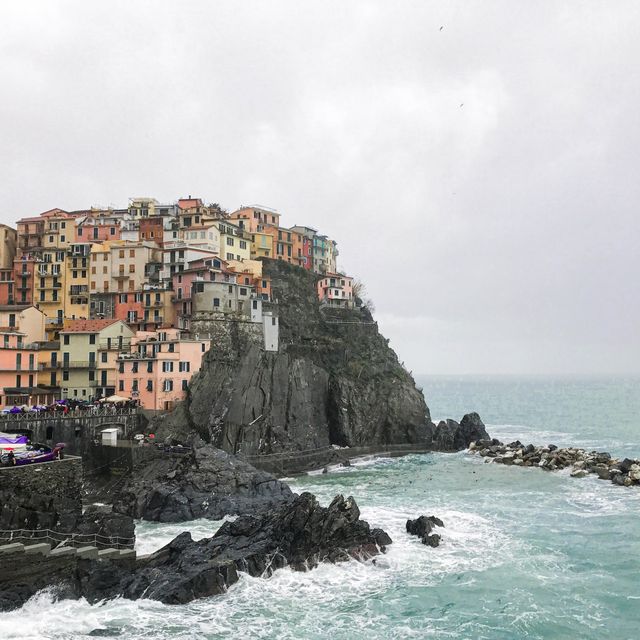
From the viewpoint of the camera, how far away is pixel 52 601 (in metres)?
33.6

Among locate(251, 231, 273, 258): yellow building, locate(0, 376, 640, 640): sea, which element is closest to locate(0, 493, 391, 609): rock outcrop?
locate(0, 376, 640, 640): sea

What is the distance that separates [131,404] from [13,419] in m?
13.7

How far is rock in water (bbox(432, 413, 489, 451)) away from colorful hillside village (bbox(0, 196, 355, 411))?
2870 centimetres

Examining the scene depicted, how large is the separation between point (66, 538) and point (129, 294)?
169 feet

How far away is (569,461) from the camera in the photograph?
79.2 metres

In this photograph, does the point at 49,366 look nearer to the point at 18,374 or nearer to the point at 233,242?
the point at 18,374

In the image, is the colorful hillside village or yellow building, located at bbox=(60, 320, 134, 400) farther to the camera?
yellow building, located at bbox=(60, 320, 134, 400)

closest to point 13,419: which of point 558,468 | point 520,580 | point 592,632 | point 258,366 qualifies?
point 258,366

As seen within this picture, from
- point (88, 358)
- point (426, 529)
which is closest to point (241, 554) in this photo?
point (426, 529)

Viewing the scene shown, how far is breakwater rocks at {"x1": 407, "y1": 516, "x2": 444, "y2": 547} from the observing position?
44469mm

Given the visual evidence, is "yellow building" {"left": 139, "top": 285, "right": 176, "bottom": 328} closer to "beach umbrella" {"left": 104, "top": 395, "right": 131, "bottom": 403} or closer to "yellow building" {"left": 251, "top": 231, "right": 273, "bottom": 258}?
"beach umbrella" {"left": 104, "top": 395, "right": 131, "bottom": 403}

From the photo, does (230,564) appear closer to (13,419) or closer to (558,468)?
(13,419)

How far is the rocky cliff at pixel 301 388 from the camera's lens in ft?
242

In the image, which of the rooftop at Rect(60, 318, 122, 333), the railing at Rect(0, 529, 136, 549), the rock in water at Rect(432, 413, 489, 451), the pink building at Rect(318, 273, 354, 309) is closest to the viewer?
the railing at Rect(0, 529, 136, 549)
